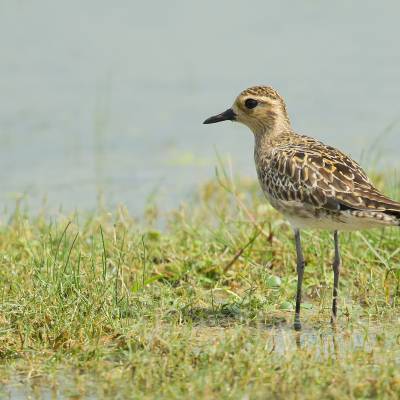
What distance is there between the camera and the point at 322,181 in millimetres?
7652

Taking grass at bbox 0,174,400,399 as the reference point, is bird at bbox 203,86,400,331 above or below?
above

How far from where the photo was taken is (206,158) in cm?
1307

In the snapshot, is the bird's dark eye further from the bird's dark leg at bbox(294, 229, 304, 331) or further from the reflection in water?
the reflection in water

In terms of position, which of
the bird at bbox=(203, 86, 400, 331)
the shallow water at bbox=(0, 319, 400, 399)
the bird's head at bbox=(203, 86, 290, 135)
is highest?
the bird's head at bbox=(203, 86, 290, 135)

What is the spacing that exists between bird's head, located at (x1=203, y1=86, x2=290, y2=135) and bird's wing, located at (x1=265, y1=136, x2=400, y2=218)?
554 millimetres

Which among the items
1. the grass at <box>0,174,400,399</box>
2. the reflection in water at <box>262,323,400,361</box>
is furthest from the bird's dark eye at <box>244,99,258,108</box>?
the reflection in water at <box>262,323,400,361</box>

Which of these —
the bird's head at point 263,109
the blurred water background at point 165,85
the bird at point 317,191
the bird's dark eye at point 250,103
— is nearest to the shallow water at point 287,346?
the bird at point 317,191

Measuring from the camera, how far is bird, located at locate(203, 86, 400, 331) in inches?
293

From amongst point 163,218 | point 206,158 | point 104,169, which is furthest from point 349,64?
point 163,218

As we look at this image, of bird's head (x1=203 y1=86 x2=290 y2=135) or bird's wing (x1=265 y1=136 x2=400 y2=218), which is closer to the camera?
bird's wing (x1=265 y1=136 x2=400 y2=218)

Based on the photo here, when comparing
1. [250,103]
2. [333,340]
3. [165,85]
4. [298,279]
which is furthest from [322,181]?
[165,85]

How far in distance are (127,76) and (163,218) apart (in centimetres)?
433

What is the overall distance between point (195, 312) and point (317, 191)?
1.20 meters

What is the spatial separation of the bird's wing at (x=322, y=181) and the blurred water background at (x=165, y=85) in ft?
11.9
